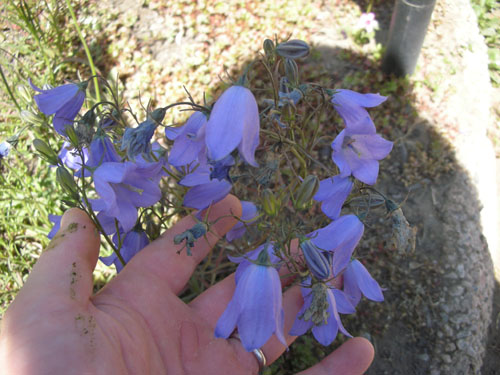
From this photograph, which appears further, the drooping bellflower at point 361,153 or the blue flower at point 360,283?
the blue flower at point 360,283

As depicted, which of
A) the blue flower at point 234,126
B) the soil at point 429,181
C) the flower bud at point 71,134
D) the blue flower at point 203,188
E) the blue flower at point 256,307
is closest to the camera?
the blue flower at point 234,126

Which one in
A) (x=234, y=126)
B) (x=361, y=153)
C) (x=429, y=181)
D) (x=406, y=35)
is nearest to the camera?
Result: (x=234, y=126)

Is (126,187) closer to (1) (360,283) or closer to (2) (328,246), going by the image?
(2) (328,246)

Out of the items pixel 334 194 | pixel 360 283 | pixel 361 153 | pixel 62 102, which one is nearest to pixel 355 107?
pixel 361 153

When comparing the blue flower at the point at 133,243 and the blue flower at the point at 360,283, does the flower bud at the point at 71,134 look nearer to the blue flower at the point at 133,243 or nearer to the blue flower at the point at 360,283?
the blue flower at the point at 133,243

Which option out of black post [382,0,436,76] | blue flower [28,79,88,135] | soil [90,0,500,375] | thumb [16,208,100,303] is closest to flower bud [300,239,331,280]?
soil [90,0,500,375]

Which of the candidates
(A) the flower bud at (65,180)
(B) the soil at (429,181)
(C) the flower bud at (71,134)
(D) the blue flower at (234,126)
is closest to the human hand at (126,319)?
(A) the flower bud at (65,180)
